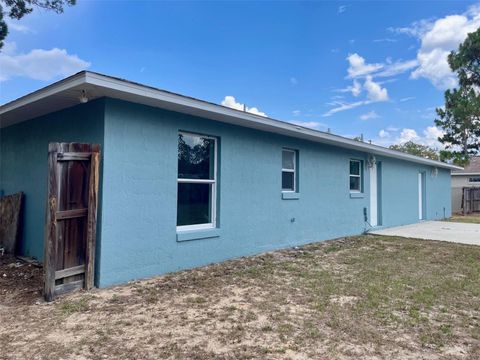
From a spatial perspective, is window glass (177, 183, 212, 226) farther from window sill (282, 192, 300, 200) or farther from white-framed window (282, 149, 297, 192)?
white-framed window (282, 149, 297, 192)

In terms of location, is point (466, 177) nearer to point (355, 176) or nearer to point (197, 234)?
point (355, 176)

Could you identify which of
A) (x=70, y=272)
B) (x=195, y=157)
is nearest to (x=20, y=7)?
(x=195, y=157)

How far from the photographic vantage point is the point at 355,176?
447 inches

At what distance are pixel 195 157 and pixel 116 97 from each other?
184 cm

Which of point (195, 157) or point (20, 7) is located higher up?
Result: point (20, 7)

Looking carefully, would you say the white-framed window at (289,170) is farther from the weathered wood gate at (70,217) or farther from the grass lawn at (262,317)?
the weathered wood gate at (70,217)

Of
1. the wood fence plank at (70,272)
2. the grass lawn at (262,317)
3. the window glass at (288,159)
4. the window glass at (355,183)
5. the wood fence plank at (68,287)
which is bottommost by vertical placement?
the grass lawn at (262,317)

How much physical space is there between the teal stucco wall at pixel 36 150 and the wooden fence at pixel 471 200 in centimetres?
2229

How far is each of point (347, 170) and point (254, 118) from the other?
204 inches

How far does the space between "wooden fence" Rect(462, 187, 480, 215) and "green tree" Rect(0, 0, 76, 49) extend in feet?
74.1

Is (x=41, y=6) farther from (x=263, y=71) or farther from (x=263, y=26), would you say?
(x=263, y=71)

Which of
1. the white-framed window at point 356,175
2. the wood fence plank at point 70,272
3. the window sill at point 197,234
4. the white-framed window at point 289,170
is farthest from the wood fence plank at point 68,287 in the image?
the white-framed window at point 356,175

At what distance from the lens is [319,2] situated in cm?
1223

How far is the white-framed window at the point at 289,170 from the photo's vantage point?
27.9 feet
